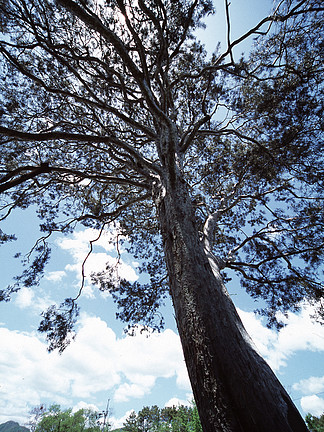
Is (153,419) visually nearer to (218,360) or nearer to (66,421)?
(66,421)

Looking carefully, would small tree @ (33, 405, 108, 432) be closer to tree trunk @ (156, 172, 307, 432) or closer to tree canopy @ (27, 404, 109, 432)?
tree canopy @ (27, 404, 109, 432)

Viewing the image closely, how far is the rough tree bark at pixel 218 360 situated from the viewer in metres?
0.96

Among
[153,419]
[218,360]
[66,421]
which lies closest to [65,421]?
[66,421]

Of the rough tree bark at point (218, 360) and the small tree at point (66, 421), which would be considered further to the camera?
the small tree at point (66, 421)

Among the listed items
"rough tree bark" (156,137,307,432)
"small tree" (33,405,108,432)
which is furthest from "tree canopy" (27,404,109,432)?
"rough tree bark" (156,137,307,432)

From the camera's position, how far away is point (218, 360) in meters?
1.13

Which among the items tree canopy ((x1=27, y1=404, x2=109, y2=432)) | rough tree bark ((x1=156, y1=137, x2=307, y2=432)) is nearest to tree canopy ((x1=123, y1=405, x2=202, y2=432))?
tree canopy ((x1=27, y1=404, x2=109, y2=432))

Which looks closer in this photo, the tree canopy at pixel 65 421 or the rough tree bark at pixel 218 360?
the rough tree bark at pixel 218 360

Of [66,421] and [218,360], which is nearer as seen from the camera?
[218,360]

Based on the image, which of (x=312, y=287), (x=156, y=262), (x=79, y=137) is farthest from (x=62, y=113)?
(x=312, y=287)

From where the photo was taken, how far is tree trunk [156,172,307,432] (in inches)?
37.9

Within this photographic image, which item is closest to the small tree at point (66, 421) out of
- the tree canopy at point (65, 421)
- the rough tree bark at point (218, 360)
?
the tree canopy at point (65, 421)

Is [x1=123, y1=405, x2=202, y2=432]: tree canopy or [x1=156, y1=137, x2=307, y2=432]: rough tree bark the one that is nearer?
[x1=156, y1=137, x2=307, y2=432]: rough tree bark

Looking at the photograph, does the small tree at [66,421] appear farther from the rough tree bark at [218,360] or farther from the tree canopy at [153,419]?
the rough tree bark at [218,360]
